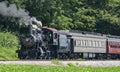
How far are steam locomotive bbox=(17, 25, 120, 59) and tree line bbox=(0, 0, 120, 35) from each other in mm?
9396

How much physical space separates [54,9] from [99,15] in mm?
9197

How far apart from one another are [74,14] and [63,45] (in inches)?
893

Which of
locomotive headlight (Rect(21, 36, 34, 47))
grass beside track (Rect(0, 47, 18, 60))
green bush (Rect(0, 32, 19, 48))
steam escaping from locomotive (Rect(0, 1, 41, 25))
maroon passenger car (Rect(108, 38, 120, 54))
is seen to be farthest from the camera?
steam escaping from locomotive (Rect(0, 1, 41, 25))

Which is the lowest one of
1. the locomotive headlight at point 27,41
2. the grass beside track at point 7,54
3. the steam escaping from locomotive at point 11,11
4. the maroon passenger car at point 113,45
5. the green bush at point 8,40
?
the maroon passenger car at point 113,45

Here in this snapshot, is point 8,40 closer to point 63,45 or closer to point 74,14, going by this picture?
point 63,45

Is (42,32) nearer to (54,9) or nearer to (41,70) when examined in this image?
(41,70)

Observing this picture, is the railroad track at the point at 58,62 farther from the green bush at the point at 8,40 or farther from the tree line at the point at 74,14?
the tree line at the point at 74,14

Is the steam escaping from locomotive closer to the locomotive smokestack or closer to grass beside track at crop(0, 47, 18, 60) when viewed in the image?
the locomotive smokestack

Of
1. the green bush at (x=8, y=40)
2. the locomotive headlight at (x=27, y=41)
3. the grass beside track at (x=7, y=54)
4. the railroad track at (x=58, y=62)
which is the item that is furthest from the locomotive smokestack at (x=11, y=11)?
the railroad track at (x=58, y=62)

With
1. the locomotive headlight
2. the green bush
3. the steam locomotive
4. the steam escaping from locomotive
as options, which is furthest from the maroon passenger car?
the locomotive headlight

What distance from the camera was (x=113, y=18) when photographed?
62.2 m

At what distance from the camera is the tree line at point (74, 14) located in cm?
5200

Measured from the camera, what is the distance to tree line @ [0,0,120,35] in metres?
52.0

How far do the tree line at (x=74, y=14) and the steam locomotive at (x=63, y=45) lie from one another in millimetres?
9396
